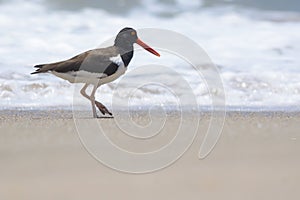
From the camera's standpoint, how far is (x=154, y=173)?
2814 mm

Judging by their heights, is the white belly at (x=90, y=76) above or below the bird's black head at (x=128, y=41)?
below

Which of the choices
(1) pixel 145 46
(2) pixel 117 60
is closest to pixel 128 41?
(1) pixel 145 46

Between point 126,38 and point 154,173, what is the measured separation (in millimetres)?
1537

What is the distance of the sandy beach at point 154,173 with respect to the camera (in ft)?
8.30

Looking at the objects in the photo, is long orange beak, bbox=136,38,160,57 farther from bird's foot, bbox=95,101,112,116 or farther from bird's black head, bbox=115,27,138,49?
bird's foot, bbox=95,101,112,116

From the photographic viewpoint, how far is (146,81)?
479cm

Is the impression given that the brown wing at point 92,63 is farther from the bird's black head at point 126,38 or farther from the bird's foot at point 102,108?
the bird's foot at point 102,108

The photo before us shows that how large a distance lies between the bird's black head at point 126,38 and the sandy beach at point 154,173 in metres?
0.57

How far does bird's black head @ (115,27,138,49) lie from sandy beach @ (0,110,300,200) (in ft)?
1.87

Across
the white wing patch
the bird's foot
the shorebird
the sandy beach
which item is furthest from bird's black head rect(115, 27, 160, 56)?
the sandy beach

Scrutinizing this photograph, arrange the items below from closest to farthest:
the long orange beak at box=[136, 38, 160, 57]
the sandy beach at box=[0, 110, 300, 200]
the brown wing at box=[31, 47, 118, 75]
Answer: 1. the sandy beach at box=[0, 110, 300, 200]
2. the brown wing at box=[31, 47, 118, 75]
3. the long orange beak at box=[136, 38, 160, 57]

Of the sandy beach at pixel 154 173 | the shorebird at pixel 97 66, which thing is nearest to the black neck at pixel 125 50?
the shorebird at pixel 97 66

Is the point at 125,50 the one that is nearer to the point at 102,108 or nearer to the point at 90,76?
the point at 90,76

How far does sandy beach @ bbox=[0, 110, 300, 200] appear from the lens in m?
2.53
